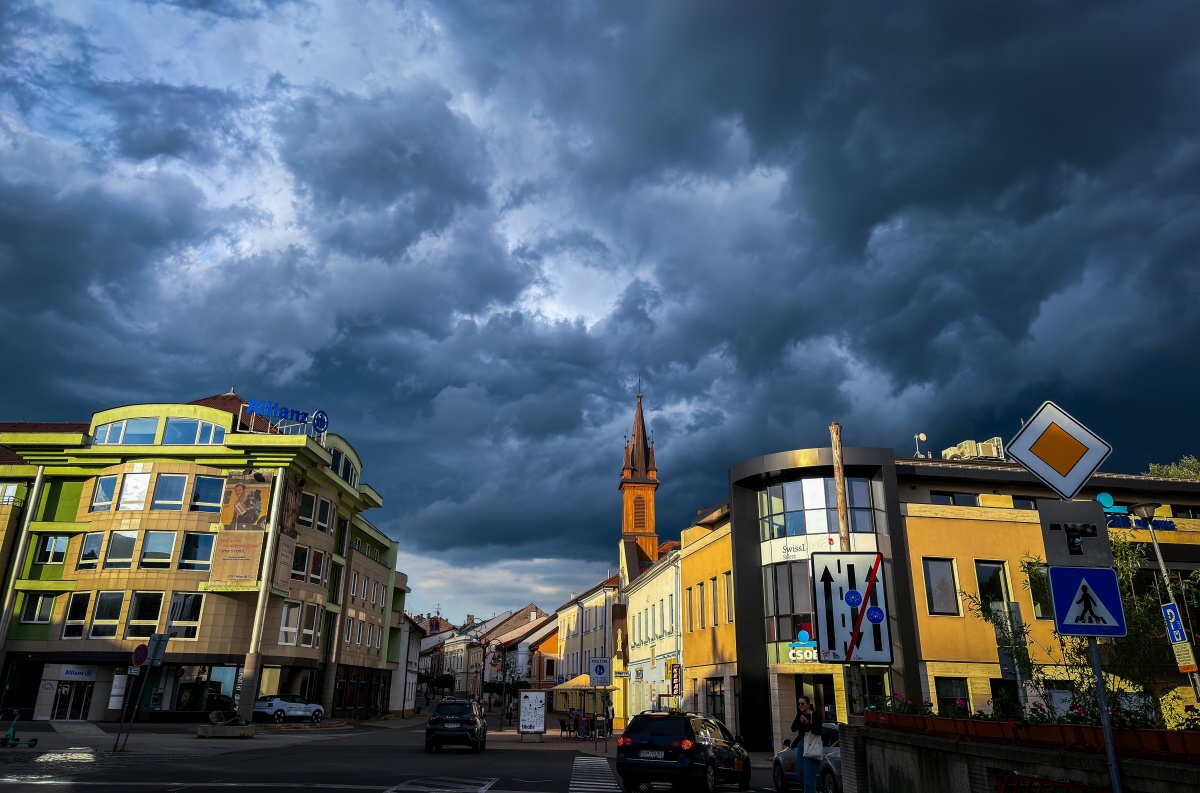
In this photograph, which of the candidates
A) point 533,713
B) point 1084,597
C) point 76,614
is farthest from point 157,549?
point 1084,597

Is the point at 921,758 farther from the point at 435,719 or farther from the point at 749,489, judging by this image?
the point at 749,489

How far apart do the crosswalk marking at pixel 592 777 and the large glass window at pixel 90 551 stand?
3102cm

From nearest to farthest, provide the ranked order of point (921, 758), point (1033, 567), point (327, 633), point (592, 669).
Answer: point (921, 758), point (1033, 567), point (592, 669), point (327, 633)

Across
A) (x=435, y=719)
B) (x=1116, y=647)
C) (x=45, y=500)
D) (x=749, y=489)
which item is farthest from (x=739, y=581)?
(x=45, y=500)

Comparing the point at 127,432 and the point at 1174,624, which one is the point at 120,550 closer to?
the point at 127,432

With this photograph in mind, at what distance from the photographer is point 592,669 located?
97.6 feet

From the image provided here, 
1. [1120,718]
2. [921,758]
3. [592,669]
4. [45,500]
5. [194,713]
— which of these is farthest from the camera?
[45,500]

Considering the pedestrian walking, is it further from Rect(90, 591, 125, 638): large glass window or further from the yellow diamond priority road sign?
Rect(90, 591, 125, 638): large glass window

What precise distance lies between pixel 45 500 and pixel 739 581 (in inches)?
1585

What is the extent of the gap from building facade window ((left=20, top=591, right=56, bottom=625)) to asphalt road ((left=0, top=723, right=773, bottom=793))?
26.3m

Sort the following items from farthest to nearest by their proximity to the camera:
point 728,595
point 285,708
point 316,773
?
point 285,708 → point 728,595 → point 316,773

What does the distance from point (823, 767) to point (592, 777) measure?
6398mm

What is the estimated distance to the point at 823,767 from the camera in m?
14.4

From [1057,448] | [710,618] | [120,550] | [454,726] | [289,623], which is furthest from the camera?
[289,623]
